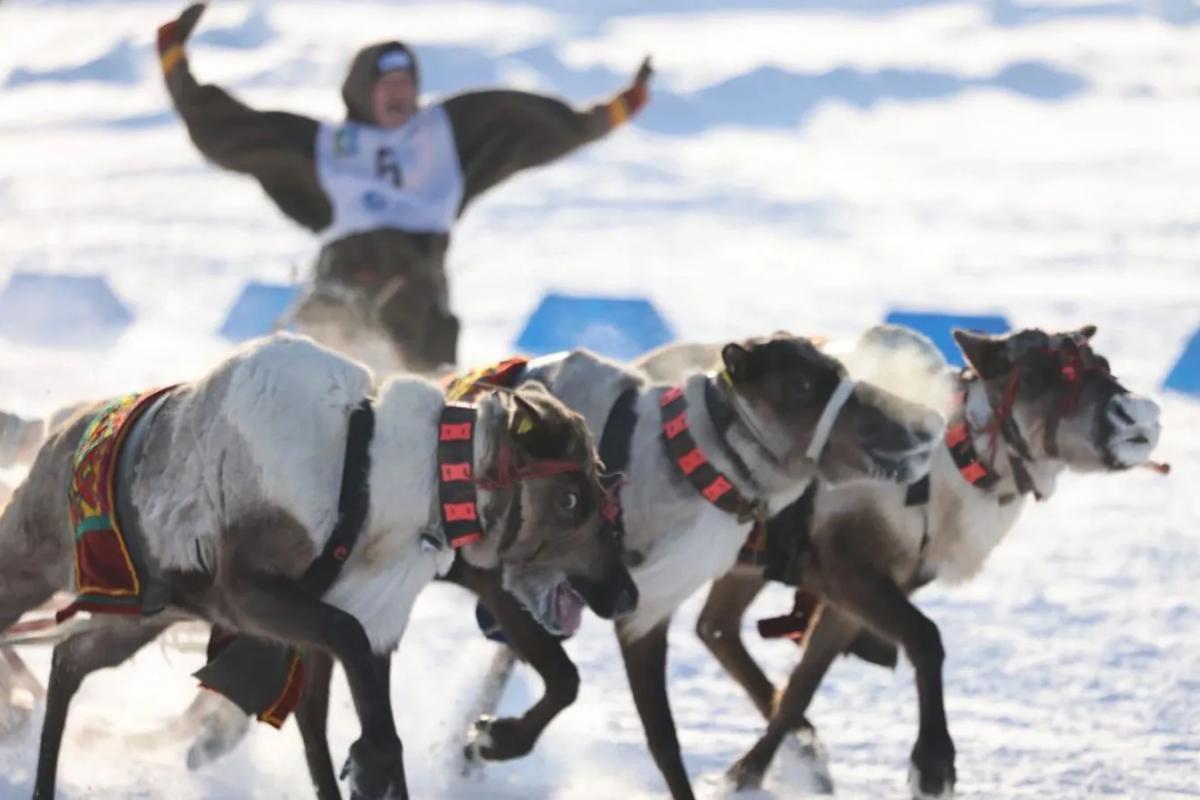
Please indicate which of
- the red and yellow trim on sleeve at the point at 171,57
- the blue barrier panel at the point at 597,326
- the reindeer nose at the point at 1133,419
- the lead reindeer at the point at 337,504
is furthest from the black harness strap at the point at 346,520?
the blue barrier panel at the point at 597,326

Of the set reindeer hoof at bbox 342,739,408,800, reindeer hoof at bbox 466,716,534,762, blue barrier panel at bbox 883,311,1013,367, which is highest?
reindeer hoof at bbox 342,739,408,800

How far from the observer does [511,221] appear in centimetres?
1798

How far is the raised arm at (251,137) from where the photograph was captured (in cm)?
805

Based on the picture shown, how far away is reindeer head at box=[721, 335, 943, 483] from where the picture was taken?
4.98 m

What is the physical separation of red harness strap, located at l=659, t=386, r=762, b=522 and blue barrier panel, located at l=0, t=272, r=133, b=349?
8.46m

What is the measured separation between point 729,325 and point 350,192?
5993 mm

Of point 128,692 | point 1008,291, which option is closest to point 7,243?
point 1008,291

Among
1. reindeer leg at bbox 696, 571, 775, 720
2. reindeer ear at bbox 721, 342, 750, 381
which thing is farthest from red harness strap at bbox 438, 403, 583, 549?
reindeer leg at bbox 696, 571, 775, 720

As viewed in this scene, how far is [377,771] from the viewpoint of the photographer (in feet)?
14.4

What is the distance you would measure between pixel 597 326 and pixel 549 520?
24.4 ft

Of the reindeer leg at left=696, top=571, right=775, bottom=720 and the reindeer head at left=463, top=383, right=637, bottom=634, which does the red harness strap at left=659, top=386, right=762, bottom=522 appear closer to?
the reindeer head at left=463, top=383, right=637, bottom=634

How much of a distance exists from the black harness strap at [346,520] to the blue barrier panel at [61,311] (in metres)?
8.96

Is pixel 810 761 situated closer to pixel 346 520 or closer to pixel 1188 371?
pixel 346 520

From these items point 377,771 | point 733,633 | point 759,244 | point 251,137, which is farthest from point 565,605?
point 759,244
